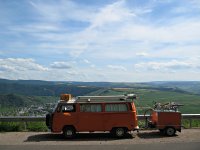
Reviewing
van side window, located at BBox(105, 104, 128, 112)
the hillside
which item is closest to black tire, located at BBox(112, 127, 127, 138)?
van side window, located at BBox(105, 104, 128, 112)

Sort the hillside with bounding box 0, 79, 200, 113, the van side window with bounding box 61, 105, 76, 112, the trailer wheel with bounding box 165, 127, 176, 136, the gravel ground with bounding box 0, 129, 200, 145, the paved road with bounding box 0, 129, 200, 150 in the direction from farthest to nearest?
the hillside with bounding box 0, 79, 200, 113
the trailer wheel with bounding box 165, 127, 176, 136
the van side window with bounding box 61, 105, 76, 112
the gravel ground with bounding box 0, 129, 200, 145
the paved road with bounding box 0, 129, 200, 150

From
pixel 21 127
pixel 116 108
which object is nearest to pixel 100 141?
pixel 116 108

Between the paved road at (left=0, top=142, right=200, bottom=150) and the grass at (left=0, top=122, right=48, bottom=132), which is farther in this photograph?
the grass at (left=0, top=122, right=48, bottom=132)

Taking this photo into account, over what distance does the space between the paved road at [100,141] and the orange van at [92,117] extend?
0.43m

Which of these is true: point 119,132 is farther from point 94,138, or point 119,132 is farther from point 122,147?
point 122,147

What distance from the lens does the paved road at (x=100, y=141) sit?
14.9 m

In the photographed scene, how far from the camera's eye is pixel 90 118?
1759 centimetres

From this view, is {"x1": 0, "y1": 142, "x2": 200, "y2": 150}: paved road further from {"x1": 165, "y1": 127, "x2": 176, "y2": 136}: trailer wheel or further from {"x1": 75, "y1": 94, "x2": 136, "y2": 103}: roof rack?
{"x1": 75, "y1": 94, "x2": 136, "y2": 103}: roof rack

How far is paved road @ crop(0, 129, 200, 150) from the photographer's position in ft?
48.9

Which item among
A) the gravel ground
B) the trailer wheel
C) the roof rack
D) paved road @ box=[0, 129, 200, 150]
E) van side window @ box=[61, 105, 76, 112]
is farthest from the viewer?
the trailer wheel

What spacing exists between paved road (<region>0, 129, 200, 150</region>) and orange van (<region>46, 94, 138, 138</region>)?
1.42ft

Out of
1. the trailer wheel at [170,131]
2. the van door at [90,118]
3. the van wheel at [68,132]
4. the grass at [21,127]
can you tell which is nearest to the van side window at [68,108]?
the van door at [90,118]

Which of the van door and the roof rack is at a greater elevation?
the roof rack

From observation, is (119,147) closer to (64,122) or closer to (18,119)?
(64,122)
